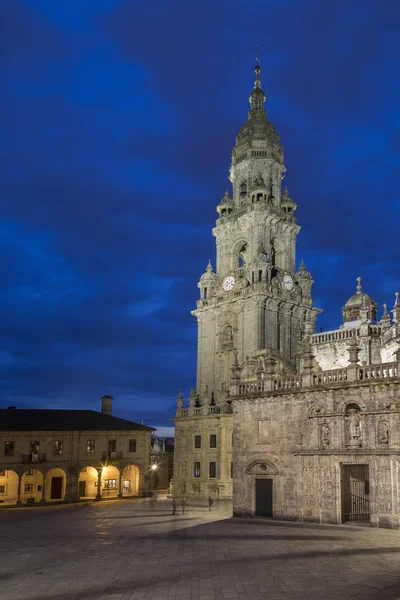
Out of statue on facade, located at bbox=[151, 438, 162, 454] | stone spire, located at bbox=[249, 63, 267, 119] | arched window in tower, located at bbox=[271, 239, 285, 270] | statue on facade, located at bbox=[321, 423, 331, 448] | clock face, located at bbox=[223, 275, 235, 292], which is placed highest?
stone spire, located at bbox=[249, 63, 267, 119]

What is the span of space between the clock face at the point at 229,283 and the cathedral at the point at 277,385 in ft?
0.54

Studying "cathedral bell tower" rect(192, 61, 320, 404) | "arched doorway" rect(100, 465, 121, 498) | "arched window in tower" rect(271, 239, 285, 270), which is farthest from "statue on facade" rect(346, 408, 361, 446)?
"arched window in tower" rect(271, 239, 285, 270)

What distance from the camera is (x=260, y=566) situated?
19.3 m

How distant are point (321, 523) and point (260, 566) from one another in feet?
40.0

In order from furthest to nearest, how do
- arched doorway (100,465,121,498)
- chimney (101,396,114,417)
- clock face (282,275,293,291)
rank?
1. chimney (101,396,114,417)
2. clock face (282,275,293,291)
3. arched doorway (100,465,121,498)

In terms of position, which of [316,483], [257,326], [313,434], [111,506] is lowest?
[111,506]

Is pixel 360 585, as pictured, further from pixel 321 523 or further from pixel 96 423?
pixel 96 423

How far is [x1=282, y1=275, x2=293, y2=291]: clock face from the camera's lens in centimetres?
6297

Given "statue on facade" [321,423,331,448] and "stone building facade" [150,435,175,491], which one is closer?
"statue on facade" [321,423,331,448]

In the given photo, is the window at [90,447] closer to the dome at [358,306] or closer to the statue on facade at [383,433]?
the dome at [358,306]

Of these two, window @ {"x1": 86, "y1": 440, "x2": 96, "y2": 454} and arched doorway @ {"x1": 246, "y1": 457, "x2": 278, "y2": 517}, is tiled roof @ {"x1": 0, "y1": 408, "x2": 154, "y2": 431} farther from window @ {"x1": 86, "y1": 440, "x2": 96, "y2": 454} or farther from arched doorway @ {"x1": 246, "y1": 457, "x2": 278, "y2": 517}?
arched doorway @ {"x1": 246, "y1": 457, "x2": 278, "y2": 517}

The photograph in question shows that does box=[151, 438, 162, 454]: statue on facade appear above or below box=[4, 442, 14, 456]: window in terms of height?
below

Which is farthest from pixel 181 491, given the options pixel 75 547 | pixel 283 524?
pixel 75 547

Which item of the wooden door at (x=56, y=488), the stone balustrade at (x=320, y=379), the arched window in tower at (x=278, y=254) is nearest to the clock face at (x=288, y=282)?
the arched window in tower at (x=278, y=254)
